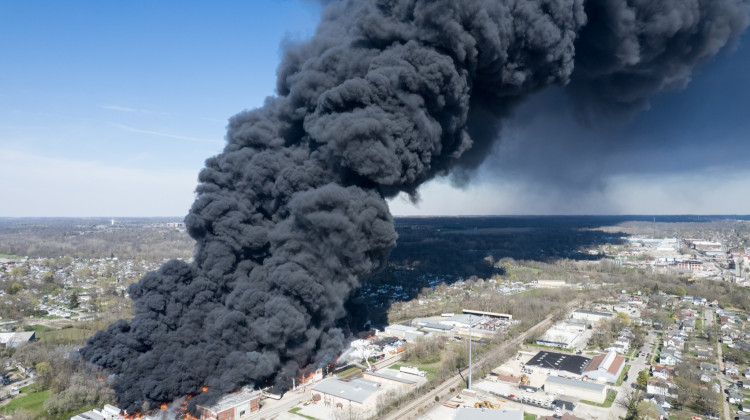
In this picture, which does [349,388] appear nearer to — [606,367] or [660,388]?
[606,367]

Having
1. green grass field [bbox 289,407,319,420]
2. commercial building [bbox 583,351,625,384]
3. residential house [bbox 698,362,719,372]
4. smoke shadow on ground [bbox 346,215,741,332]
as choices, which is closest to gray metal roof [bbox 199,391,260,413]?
green grass field [bbox 289,407,319,420]

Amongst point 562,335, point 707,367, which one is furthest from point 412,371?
point 707,367

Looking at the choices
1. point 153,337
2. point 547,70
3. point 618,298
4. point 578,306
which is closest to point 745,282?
point 618,298

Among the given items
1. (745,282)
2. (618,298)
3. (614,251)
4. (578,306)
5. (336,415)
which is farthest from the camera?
(614,251)

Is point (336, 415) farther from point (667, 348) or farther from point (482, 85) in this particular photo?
point (667, 348)

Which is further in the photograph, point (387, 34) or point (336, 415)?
point (387, 34)

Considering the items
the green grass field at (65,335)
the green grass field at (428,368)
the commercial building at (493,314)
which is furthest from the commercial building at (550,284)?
the green grass field at (65,335)

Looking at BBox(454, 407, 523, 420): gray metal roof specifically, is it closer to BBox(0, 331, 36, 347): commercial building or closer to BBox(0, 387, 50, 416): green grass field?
BBox(0, 387, 50, 416): green grass field
